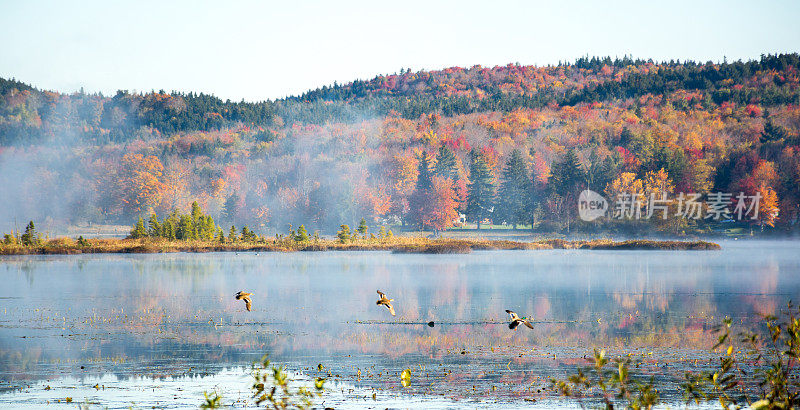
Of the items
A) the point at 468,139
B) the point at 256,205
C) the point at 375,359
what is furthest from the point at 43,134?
the point at 375,359

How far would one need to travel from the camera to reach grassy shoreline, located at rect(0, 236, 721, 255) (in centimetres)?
7181

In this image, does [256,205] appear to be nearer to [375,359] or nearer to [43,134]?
[43,134]

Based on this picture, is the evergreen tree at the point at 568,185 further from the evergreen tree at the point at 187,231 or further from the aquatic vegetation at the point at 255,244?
the evergreen tree at the point at 187,231

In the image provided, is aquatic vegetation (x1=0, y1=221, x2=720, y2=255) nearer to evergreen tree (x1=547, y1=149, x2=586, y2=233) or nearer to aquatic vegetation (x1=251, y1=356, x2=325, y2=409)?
evergreen tree (x1=547, y1=149, x2=586, y2=233)

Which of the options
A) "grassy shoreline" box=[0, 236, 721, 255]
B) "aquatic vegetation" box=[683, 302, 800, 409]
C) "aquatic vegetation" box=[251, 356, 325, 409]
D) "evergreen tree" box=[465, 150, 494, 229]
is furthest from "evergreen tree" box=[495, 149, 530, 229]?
"aquatic vegetation" box=[251, 356, 325, 409]

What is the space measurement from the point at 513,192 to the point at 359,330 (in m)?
89.9

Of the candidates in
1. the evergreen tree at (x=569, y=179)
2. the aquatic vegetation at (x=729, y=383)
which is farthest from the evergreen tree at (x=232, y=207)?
the aquatic vegetation at (x=729, y=383)

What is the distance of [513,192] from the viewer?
111 meters

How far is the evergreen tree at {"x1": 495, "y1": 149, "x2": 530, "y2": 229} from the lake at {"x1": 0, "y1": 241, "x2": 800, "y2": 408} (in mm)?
64280

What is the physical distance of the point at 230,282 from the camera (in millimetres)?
39781

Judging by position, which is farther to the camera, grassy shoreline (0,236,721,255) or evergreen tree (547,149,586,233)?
evergreen tree (547,149,586,233)

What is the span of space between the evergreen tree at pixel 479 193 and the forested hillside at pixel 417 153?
0.29m

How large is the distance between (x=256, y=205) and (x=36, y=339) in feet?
348

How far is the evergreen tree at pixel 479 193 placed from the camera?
368 feet
